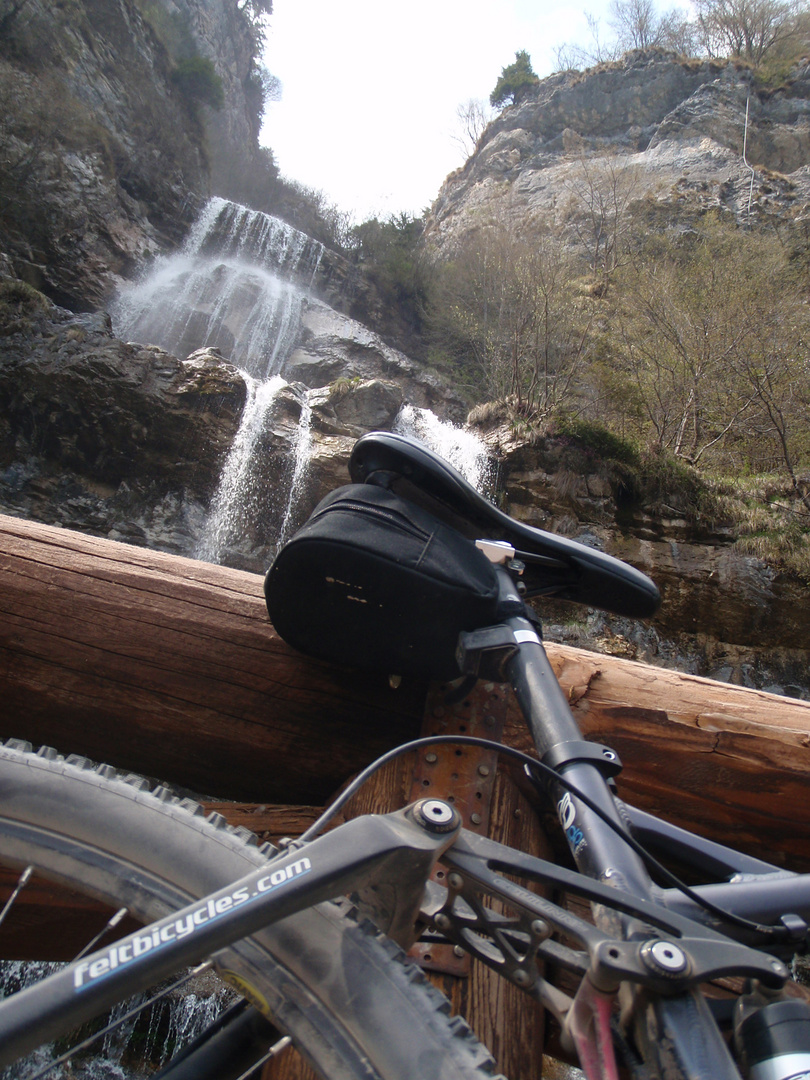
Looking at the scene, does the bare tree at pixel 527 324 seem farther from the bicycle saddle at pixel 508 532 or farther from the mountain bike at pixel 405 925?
the mountain bike at pixel 405 925

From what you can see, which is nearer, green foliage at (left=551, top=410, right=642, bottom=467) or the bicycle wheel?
the bicycle wheel

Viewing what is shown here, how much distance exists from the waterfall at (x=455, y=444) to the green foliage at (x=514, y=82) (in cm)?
2390

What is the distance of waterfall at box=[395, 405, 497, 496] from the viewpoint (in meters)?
9.50

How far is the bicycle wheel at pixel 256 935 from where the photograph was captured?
18.6 inches

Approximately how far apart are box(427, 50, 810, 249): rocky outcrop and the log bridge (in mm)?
19511

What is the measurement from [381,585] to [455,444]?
9612 millimetres

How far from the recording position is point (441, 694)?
118 centimetres

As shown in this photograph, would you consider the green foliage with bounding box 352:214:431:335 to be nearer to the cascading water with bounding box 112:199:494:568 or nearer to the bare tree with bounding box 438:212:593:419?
the cascading water with bounding box 112:199:494:568

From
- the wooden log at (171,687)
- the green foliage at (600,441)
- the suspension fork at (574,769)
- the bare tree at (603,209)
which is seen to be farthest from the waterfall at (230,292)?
the suspension fork at (574,769)

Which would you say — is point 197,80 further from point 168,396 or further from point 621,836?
point 621,836

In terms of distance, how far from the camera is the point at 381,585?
1.01 meters

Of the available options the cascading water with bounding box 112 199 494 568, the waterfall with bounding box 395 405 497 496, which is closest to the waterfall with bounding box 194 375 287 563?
the cascading water with bounding box 112 199 494 568

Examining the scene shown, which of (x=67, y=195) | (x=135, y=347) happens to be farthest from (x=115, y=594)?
(x=67, y=195)

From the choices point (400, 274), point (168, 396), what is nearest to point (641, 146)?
point (400, 274)
